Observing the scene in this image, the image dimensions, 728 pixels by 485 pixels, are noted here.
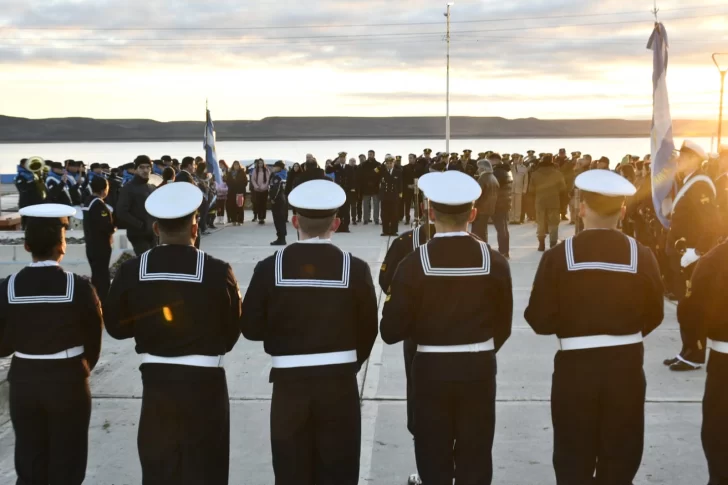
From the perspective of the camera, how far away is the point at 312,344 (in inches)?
139

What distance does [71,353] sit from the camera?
3.81 m

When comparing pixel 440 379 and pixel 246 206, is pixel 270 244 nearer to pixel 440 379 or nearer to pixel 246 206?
pixel 246 206

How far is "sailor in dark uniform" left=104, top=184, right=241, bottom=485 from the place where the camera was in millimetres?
3541

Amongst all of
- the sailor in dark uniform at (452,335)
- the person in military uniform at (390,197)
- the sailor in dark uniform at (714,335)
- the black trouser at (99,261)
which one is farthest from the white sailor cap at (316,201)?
the person in military uniform at (390,197)

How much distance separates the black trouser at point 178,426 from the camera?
353 centimetres

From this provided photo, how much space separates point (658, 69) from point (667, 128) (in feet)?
1.89

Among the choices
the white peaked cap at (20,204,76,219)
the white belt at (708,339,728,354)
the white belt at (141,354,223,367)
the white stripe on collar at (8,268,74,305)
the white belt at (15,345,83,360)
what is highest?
the white peaked cap at (20,204,76,219)

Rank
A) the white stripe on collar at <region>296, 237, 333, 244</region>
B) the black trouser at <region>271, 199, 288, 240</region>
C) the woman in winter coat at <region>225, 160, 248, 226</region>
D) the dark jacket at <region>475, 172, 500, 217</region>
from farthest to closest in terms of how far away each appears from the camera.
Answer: the woman in winter coat at <region>225, 160, 248, 226</region>, the black trouser at <region>271, 199, 288, 240</region>, the dark jacket at <region>475, 172, 500, 217</region>, the white stripe on collar at <region>296, 237, 333, 244</region>

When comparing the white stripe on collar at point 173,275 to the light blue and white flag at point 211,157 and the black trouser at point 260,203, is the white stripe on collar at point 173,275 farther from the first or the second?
the light blue and white flag at point 211,157

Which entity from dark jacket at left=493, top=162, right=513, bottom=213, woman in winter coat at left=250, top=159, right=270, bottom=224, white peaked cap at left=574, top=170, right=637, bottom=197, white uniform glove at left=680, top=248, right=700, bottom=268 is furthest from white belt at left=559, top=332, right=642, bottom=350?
woman in winter coat at left=250, top=159, right=270, bottom=224

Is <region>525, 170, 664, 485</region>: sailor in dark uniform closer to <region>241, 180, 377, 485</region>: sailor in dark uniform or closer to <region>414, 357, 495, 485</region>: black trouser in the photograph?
<region>414, 357, 495, 485</region>: black trouser

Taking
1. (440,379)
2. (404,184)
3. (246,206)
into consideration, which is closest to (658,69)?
(440,379)

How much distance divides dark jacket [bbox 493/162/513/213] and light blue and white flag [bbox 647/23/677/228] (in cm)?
586

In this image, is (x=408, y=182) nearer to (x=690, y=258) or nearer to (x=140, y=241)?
(x=140, y=241)
